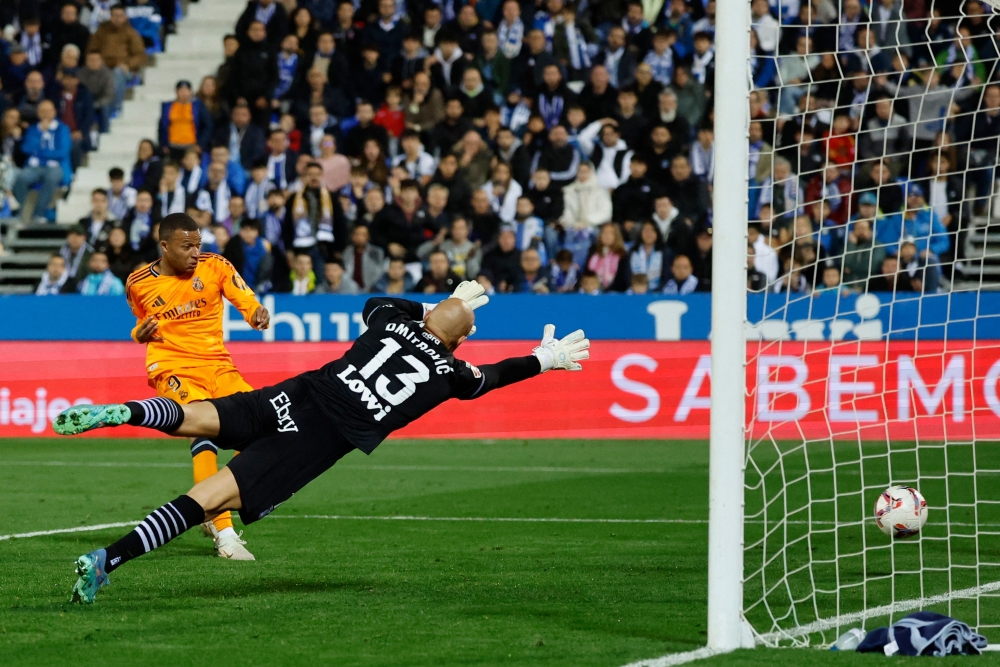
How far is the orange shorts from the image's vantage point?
8.51 meters

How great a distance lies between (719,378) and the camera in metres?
5.45

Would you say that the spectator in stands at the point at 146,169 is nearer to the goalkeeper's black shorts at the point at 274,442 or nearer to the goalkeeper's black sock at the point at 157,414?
the goalkeeper's black shorts at the point at 274,442

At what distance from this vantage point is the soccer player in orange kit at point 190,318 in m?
8.36

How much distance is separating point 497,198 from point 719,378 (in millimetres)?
12898

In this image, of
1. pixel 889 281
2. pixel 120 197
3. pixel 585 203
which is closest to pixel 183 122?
pixel 120 197

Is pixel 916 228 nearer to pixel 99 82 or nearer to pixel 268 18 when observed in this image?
pixel 268 18

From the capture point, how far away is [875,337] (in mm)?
11383

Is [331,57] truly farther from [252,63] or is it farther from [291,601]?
[291,601]

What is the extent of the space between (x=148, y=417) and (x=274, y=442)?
0.63m

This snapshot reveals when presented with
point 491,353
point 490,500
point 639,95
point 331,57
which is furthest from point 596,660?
point 331,57

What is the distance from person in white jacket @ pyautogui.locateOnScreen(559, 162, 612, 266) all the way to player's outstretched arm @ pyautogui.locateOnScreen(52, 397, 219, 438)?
11.4 meters

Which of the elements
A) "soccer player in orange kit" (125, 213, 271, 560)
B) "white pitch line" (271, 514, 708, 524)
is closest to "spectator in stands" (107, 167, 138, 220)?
"white pitch line" (271, 514, 708, 524)

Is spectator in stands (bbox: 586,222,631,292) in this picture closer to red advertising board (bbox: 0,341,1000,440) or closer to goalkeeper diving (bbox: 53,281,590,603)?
red advertising board (bbox: 0,341,1000,440)

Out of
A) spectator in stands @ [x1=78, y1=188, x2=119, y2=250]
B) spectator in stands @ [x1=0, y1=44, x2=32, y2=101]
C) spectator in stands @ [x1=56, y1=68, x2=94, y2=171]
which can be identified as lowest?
spectator in stands @ [x1=78, y1=188, x2=119, y2=250]
